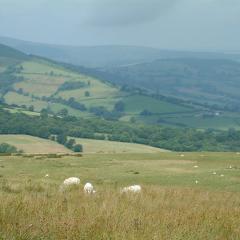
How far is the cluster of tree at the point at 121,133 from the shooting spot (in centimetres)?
15088

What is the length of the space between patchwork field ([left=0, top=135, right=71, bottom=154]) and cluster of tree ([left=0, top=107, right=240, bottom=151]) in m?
14.6

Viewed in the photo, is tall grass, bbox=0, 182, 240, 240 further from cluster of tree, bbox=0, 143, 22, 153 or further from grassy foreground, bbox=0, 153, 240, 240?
cluster of tree, bbox=0, 143, 22, 153

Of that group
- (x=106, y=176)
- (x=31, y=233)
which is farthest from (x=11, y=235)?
(x=106, y=176)

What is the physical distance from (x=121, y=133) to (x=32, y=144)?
165 ft

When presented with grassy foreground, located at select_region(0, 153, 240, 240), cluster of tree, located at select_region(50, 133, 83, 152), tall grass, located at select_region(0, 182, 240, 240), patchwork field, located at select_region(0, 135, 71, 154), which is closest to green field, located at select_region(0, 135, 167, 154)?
patchwork field, located at select_region(0, 135, 71, 154)

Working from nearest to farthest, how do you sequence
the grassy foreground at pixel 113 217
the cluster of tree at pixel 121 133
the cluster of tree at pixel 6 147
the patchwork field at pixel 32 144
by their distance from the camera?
1. the grassy foreground at pixel 113 217
2. the cluster of tree at pixel 6 147
3. the patchwork field at pixel 32 144
4. the cluster of tree at pixel 121 133

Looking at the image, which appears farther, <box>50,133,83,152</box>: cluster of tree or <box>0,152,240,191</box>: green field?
<box>50,133,83,152</box>: cluster of tree

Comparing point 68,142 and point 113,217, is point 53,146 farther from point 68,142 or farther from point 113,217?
point 113,217

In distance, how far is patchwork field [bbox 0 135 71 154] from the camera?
116438 millimetres

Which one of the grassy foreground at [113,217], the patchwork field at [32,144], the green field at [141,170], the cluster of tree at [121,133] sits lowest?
the cluster of tree at [121,133]

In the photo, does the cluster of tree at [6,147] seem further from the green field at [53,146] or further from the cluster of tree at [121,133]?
the cluster of tree at [121,133]

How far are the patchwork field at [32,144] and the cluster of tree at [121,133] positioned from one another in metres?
14.6

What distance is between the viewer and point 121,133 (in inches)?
6658

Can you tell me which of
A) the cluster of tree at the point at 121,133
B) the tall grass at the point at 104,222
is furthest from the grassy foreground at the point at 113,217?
the cluster of tree at the point at 121,133
